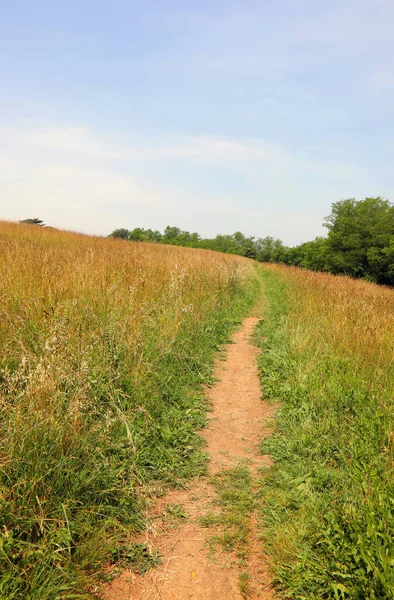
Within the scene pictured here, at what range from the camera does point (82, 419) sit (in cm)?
302

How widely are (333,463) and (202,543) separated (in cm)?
148

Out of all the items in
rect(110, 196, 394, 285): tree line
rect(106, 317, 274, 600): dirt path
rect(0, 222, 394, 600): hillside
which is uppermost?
rect(110, 196, 394, 285): tree line

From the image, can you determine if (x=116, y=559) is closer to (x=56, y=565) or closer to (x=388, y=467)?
(x=56, y=565)

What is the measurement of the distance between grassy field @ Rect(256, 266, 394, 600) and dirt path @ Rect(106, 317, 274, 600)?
0.56 feet

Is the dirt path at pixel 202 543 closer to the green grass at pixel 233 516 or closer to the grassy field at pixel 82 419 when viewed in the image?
the green grass at pixel 233 516

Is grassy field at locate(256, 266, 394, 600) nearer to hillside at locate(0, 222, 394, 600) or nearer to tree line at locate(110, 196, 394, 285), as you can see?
hillside at locate(0, 222, 394, 600)

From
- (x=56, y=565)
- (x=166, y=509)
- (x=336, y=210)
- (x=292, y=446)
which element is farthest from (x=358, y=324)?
(x=336, y=210)

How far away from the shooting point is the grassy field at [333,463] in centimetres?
233

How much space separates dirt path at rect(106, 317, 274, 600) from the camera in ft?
7.90

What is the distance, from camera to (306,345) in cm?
646

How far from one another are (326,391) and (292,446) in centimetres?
107

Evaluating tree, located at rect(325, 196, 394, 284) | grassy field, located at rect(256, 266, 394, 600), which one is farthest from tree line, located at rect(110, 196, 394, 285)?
grassy field, located at rect(256, 266, 394, 600)

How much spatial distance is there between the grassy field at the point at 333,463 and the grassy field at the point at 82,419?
970mm

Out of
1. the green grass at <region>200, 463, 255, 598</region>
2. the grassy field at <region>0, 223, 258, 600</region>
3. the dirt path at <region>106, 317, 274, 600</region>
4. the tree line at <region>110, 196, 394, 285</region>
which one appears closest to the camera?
the grassy field at <region>0, 223, 258, 600</region>
